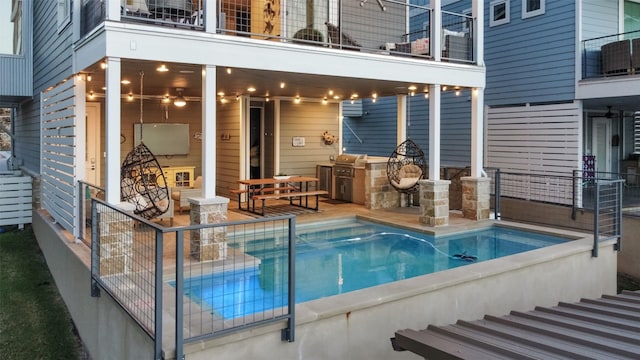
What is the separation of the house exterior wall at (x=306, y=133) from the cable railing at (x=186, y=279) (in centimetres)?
510

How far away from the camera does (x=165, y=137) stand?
11.9 m

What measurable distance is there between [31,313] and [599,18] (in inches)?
481

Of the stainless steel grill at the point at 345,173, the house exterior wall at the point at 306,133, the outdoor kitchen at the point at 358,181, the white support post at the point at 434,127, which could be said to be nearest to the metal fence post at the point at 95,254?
the white support post at the point at 434,127

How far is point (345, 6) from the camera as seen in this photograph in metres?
10.1

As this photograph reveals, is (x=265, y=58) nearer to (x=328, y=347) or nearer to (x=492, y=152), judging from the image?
(x=328, y=347)

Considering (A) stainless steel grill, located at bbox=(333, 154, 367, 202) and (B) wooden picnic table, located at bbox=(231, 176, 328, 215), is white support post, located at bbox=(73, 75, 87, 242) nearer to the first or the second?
(B) wooden picnic table, located at bbox=(231, 176, 328, 215)

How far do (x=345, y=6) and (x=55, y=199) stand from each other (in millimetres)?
6363

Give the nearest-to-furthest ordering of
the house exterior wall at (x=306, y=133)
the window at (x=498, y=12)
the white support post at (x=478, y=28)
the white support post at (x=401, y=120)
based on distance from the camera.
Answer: the white support post at (x=478, y=28)
the white support post at (x=401, y=120)
the house exterior wall at (x=306, y=133)
the window at (x=498, y=12)

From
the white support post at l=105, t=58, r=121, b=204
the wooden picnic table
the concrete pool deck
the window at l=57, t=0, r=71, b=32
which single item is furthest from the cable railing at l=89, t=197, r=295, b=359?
the window at l=57, t=0, r=71, b=32

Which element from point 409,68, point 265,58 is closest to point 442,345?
point 265,58

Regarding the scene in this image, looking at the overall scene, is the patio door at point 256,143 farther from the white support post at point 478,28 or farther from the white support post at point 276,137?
the white support post at point 478,28

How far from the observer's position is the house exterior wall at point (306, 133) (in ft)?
41.6

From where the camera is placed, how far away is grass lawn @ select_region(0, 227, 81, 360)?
5.97 meters

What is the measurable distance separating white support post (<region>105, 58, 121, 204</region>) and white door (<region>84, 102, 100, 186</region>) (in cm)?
553
